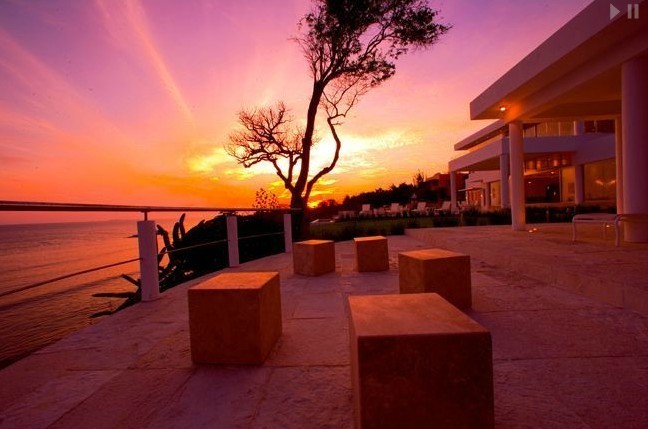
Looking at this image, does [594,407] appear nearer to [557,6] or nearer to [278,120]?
[557,6]

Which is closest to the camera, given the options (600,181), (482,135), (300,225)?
(300,225)

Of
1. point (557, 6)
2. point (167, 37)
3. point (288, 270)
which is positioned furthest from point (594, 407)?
point (167, 37)

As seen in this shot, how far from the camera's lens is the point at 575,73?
716 cm

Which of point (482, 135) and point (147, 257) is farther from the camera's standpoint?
point (482, 135)

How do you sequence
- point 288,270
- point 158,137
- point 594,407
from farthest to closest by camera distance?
point 158,137
point 288,270
point 594,407

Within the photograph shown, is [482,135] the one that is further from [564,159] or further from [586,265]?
[586,265]

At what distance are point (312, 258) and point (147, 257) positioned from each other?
254 centimetres

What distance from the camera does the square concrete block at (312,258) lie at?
5.61 m

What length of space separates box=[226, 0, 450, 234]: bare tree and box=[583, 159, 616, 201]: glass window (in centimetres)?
1620

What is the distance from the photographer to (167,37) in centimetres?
870

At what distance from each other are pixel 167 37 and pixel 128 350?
8.85 meters

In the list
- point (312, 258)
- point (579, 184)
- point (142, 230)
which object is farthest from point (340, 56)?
point (579, 184)

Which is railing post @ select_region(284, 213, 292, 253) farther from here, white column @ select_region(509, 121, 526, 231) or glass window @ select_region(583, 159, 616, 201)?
glass window @ select_region(583, 159, 616, 201)

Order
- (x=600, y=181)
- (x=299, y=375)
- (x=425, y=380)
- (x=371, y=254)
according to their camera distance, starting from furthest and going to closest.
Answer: (x=600, y=181) < (x=371, y=254) < (x=299, y=375) < (x=425, y=380)
